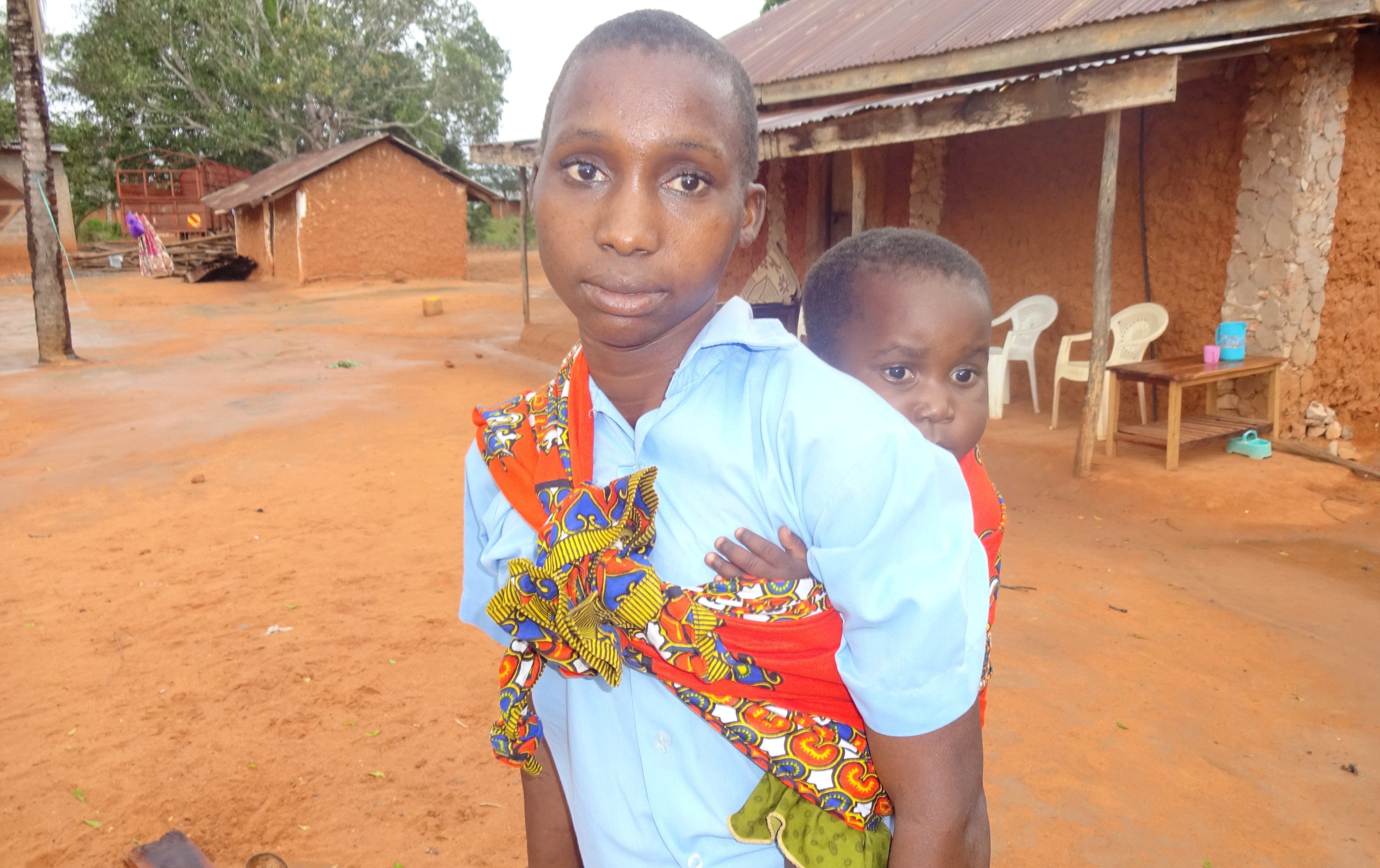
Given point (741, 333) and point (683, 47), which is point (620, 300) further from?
point (683, 47)

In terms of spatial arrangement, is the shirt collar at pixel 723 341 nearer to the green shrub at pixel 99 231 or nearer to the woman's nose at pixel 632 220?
the woman's nose at pixel 632 220

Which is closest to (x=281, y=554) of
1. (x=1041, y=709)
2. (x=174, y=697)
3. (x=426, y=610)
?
(x=426, y=610)

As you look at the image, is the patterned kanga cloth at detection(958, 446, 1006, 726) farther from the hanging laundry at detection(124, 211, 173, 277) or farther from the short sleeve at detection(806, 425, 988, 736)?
the hanging laundry at detection(124, 211, 173, 277)

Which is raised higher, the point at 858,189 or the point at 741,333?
the point at 858,189

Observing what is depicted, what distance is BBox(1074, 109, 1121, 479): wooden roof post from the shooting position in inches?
229

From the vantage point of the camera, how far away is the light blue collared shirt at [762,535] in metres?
0.87

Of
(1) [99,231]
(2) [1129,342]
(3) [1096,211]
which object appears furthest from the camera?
(1) [99,231]

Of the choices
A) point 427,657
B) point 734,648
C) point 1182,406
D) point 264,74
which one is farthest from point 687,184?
point 264,74

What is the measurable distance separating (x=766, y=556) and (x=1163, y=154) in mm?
7046

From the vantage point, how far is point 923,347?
161 cm

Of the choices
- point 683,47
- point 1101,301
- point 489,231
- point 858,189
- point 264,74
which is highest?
point 264,74

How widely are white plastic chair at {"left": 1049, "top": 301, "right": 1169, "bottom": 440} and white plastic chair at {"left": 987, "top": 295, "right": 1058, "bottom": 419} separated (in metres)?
0.50

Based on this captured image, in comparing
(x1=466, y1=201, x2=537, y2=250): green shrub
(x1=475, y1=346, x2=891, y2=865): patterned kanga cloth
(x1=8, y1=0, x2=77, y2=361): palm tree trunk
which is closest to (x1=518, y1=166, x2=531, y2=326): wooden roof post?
(x1=8, y1=0, x2=77, y2=361): palm tree trunk

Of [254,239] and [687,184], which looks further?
[254,239]
